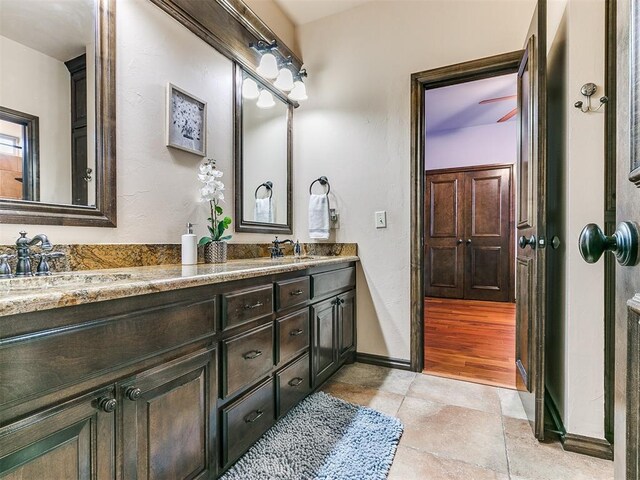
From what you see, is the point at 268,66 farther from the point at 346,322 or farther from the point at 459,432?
the point at 459,432

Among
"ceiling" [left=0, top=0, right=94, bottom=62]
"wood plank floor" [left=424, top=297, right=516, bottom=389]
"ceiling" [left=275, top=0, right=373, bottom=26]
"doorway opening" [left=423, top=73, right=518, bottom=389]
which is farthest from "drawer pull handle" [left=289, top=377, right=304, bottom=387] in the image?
"ceiling" [left=275, top=0, right=373, bottom=26]

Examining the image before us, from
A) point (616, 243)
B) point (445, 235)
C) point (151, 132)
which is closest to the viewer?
point (616, 243)

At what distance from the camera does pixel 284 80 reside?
2.40 m

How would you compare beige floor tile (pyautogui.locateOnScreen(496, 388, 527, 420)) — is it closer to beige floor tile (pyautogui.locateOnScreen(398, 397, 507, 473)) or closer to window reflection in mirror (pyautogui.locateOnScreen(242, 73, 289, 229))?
beige floor tile (pyautogui.locateOnScreen(398, 397, 507, 473))

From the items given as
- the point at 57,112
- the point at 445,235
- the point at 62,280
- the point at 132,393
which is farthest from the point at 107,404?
the point at 445,235

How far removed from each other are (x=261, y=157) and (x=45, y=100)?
1257 mm

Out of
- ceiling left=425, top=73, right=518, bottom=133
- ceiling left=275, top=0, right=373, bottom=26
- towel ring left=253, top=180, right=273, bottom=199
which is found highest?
ceiling left=275, top=0, right=373, bottom=26

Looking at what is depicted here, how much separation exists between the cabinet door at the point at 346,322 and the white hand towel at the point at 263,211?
2.50 feet

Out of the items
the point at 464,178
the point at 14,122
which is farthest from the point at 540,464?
the point at 464,178

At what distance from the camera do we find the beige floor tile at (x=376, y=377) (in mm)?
2068

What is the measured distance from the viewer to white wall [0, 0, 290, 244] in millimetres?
1420

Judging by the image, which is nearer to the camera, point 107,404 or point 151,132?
point 107,404

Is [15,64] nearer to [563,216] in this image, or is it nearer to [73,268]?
[73,268]

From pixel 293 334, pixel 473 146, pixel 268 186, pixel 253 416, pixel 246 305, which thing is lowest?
pixel 253 416
